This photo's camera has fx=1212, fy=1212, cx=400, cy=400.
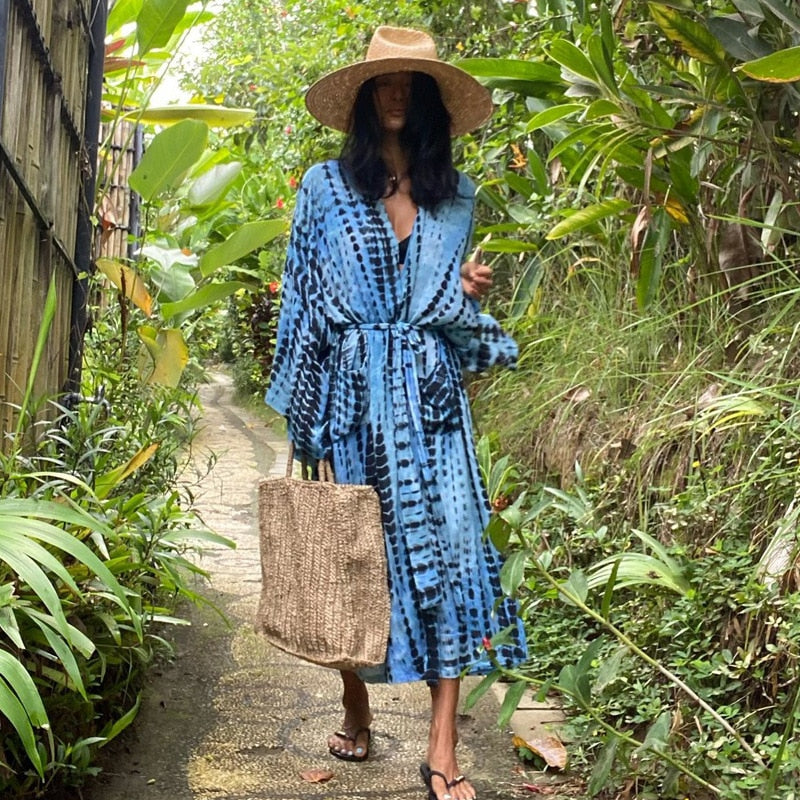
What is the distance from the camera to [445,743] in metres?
2.96

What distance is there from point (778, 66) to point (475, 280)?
900mm

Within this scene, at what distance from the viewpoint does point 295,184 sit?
9695 mm

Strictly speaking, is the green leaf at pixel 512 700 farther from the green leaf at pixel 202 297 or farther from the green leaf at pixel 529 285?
the green leaf at pixel 529 285

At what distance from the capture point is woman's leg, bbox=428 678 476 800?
2.90 meters

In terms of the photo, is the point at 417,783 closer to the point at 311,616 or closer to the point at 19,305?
the point at 311,616

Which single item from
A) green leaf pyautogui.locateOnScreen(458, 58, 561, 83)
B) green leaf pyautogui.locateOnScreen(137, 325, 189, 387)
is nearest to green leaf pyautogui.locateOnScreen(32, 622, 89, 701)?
green leaf pyautogui.locateOnScreen(137, 325, 189, 387)

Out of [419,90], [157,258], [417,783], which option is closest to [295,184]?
[157,258]

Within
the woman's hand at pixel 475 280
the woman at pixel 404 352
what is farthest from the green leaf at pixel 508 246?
the woman's hand at pixel 475 280

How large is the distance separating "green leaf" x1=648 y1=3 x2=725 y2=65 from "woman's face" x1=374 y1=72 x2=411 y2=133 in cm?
89

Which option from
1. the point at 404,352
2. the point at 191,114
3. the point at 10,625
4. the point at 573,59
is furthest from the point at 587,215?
the point at 10,625

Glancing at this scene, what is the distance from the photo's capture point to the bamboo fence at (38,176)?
281 centimetres

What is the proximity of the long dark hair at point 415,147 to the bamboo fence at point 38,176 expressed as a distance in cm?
80

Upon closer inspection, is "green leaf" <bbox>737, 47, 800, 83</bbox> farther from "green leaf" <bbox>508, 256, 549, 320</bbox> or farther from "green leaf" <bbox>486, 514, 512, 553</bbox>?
"green leaf" <bbox>508, 256, 549, 320</bbox>

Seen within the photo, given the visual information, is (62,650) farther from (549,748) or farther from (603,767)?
(549,748)
